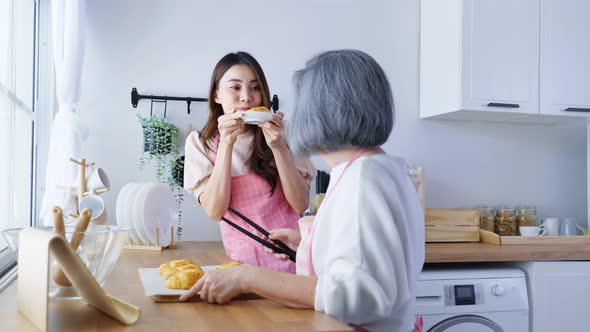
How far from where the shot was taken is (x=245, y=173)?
72.9 inches

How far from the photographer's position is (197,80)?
2.67 m

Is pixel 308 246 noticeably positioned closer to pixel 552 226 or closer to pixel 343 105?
pixel 343 105

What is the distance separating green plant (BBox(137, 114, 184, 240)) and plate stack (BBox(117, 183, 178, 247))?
0.29 meters

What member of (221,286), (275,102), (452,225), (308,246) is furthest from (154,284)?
(452,225)

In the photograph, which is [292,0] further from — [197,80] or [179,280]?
[179,280]

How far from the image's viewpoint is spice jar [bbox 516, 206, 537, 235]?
2994 mm

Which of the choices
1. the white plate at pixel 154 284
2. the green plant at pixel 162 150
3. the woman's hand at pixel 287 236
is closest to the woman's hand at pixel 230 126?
the woman's hand at pixel 287 236

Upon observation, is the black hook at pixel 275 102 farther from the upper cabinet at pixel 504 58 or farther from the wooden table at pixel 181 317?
the wooden table at pixel 181 317

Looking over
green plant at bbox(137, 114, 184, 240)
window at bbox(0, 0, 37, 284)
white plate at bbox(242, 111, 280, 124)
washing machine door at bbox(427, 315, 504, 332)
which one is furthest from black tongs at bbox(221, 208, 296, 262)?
washing machine door at bbox(427, 315, 504, 332)

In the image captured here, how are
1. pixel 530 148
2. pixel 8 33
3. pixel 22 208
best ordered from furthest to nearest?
pixel 530 148, pixel 22 208, pixel 8 33

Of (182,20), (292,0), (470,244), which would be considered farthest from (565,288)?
(182,20)

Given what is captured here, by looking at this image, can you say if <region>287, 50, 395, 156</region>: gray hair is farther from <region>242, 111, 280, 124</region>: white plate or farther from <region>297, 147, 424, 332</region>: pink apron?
<region>242, 111, 280, 124</region>: white plate

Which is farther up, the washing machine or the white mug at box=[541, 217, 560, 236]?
the white mug at box=[541, 217, 560, 236]

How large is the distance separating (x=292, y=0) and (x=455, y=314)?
169 centimetres
